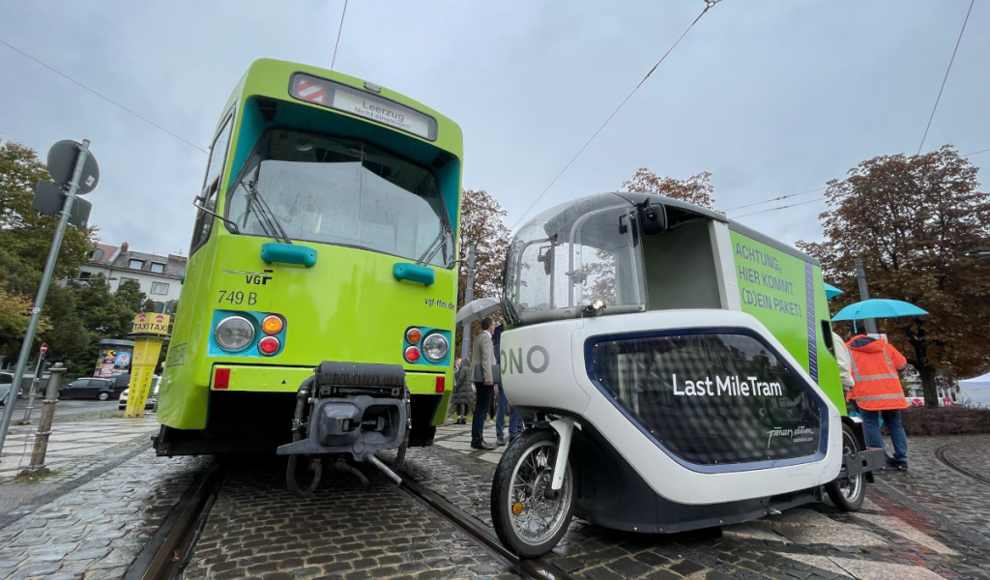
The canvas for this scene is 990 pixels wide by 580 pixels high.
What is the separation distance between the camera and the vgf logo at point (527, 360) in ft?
9.05

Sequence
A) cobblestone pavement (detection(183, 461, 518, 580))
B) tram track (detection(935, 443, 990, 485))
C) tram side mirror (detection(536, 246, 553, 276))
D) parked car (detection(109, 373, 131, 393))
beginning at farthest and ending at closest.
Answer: parked car (detection(109, 373, 131, 393)) < tram track (detection(935, 443, 990, 485)) < tram side mirror (detection(536, 246, 553, 276)) < cobblestone pavement (detection(183, 461, 518, 580))

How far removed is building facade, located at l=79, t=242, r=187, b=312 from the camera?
2179 inches

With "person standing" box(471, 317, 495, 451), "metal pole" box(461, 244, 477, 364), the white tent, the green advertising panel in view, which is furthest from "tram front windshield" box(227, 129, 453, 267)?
the white tent

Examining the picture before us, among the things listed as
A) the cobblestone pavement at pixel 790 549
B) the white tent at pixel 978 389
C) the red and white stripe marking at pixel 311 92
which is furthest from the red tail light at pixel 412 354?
the white tent at pixel 978 389

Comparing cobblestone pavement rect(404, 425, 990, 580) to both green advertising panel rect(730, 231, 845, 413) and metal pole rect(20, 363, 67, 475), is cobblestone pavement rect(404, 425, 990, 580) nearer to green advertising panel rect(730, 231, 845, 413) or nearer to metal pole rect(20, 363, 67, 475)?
green advertising panel rect(730, 231, 845, 413)

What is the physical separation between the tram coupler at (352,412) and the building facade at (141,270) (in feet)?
204

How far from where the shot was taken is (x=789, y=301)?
3650 mm

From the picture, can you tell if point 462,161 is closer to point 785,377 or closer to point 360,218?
point 360,218

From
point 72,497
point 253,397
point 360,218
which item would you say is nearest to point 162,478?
point 72,497

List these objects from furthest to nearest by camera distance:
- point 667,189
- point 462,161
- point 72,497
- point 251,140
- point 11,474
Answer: point 667,189
point 11,474
point 462,161
point 72,497
point 251,140

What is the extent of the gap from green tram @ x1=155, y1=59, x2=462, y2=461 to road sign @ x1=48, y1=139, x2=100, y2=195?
1583mm

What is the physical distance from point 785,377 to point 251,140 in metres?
4.17

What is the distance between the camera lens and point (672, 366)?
276 cm

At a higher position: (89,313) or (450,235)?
(89,313)
